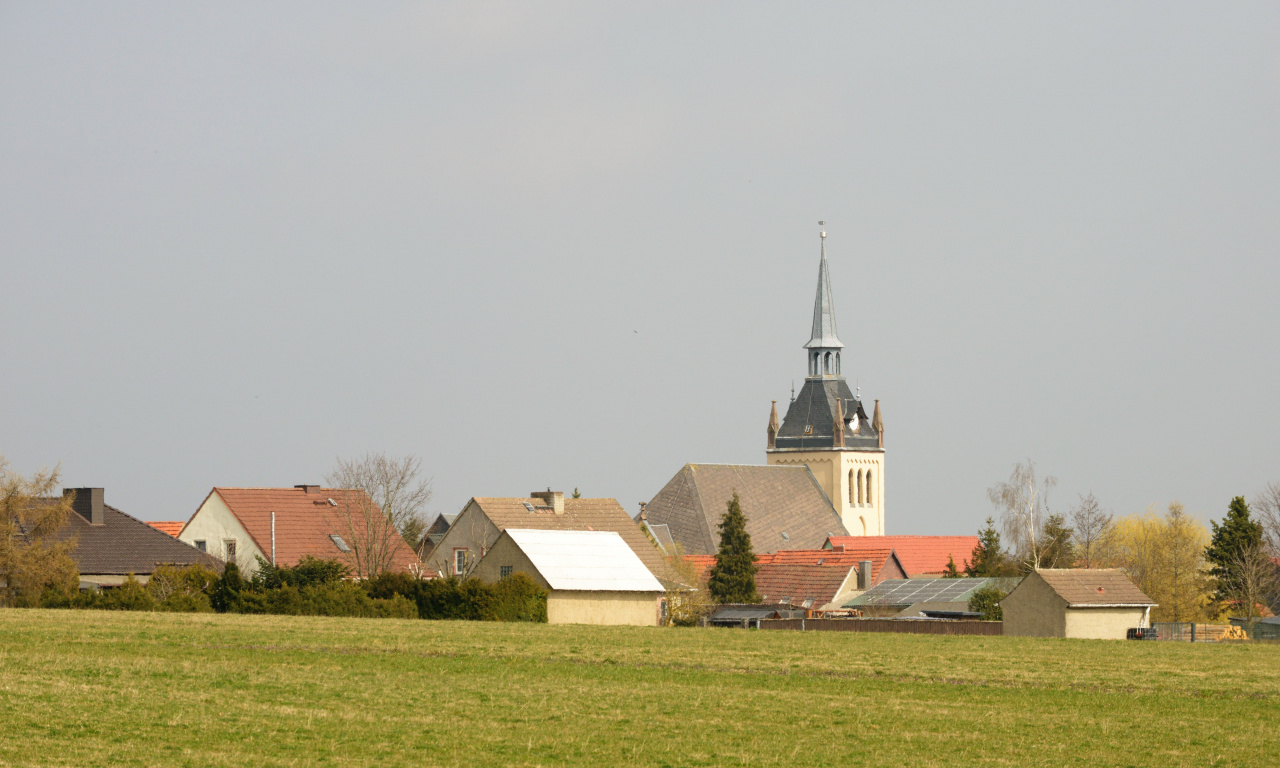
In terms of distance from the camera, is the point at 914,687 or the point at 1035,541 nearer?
the point at 914,687

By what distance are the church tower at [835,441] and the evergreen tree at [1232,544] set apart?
2144 inches

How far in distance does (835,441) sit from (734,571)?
5334cm

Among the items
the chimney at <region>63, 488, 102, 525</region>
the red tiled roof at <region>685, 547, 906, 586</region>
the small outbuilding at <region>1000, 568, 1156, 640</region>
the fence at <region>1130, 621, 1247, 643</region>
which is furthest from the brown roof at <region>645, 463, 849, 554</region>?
the chimney at <region>63, 488, 102, 525</region>

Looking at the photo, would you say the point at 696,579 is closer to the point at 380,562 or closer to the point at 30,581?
the point at 380,562

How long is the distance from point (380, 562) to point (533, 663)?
3505cm

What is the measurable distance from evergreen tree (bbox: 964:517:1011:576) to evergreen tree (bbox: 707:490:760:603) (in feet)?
41.6

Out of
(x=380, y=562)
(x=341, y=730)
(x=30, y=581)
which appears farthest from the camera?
(x=380, y=562)

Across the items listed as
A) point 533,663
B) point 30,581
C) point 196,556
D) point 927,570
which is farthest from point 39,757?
point 927,570

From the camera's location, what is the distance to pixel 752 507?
115438 millimetres

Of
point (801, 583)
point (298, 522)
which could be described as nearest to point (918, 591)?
point (801, 583)

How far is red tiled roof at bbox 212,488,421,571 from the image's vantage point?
6488 centimetres

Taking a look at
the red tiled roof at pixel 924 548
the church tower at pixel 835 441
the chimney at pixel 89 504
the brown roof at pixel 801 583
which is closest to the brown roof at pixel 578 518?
the brown roof at pixel 801 583

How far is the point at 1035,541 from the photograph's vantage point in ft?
284

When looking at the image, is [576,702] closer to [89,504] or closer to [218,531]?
[89,504]
